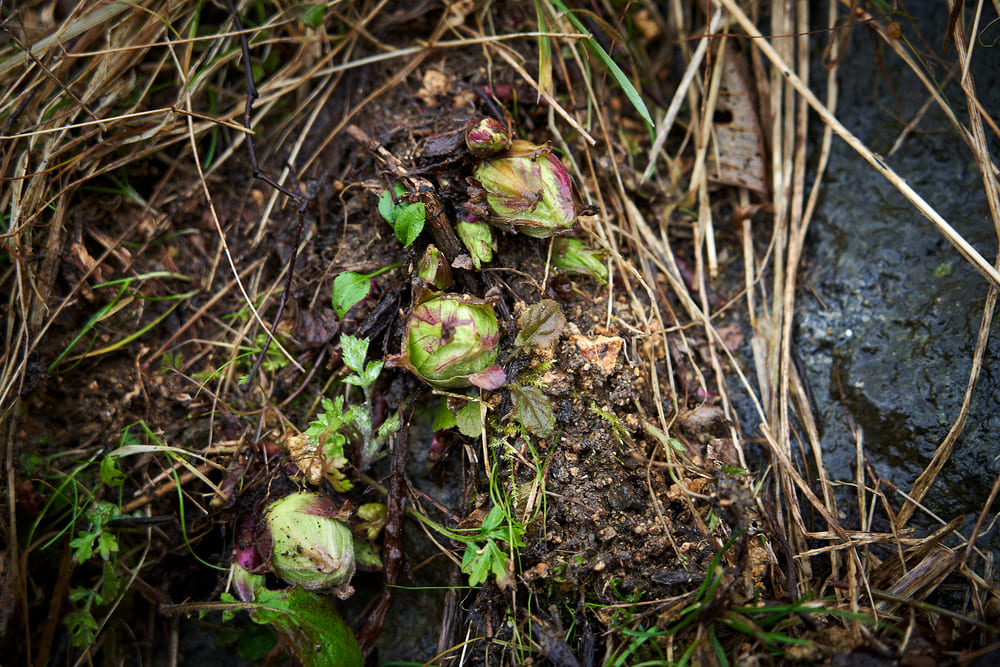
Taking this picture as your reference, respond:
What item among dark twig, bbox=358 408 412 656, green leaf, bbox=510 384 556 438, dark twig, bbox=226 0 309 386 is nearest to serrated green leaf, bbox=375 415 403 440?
dark twig, bbox=358 408 412 656

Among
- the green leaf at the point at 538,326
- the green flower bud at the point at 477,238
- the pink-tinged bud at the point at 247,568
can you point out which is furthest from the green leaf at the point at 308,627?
A: the green flower bud at the point at 477,238

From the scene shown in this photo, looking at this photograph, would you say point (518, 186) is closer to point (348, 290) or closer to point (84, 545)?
point (348, 290)

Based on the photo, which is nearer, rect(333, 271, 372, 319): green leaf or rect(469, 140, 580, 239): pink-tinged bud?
rect(469, 140, 580, 239): pink-tinged bud

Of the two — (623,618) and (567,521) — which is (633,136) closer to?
(567,521)

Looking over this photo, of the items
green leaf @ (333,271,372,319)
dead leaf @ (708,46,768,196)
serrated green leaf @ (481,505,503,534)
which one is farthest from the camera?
dead leaf @ (708,46,768,196)

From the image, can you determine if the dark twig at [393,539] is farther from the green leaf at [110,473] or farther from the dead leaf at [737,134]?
the dead leaf at [737,134]

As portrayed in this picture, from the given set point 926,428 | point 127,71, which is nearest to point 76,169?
point 127,71

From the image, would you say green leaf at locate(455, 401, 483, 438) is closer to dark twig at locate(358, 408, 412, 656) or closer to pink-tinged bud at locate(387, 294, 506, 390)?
pink-tinged bud at locate(387, 294, 506, 390)
